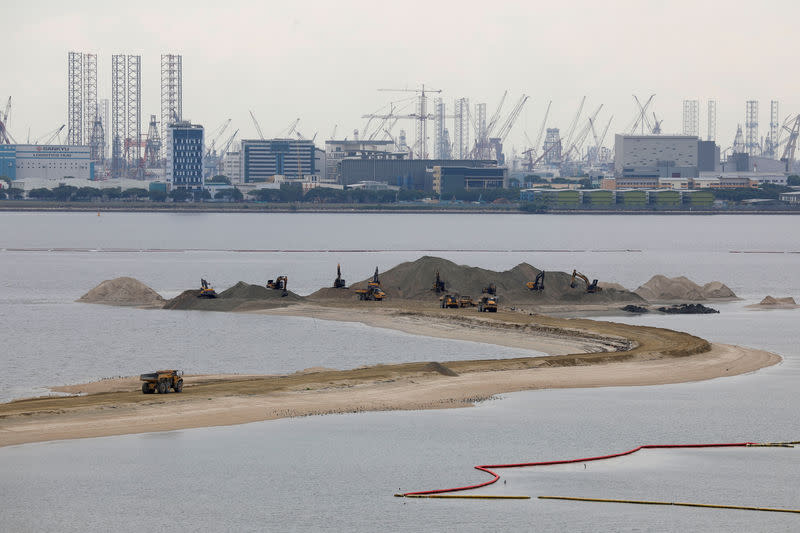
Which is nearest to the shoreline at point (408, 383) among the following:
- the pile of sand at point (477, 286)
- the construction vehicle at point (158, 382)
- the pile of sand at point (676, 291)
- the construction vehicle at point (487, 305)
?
the construction vehicle at point (158, 382)

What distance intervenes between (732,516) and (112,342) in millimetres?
43526

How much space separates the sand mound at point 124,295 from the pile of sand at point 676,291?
38.6 meters

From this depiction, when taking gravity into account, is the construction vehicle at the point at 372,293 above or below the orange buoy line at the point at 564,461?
above

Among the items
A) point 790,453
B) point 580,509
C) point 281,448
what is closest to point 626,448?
point 790,453

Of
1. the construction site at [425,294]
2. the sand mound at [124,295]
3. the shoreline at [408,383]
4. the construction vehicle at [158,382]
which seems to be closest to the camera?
the shoreline at [408,383]

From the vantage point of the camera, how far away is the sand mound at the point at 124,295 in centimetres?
9006

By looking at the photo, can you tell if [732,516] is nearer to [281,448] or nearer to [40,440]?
[281,448]

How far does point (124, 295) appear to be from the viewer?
90.8m

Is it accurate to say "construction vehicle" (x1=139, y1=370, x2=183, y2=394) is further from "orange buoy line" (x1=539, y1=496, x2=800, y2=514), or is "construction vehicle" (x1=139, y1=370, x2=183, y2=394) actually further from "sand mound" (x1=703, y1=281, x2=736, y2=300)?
"sand mound" (x1=703, y1=281, x2=736, y2=300)

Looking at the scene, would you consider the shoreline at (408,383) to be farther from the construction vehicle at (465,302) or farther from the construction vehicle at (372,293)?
the construction vehicle at (372,293)

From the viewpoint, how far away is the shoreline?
134 feet

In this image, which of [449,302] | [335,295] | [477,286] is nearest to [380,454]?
[449,302]

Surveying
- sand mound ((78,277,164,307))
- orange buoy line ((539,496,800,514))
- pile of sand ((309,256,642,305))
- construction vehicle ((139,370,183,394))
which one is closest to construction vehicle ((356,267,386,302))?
pile of sand ((309,256,642,305))

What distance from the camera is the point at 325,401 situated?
150 ft
